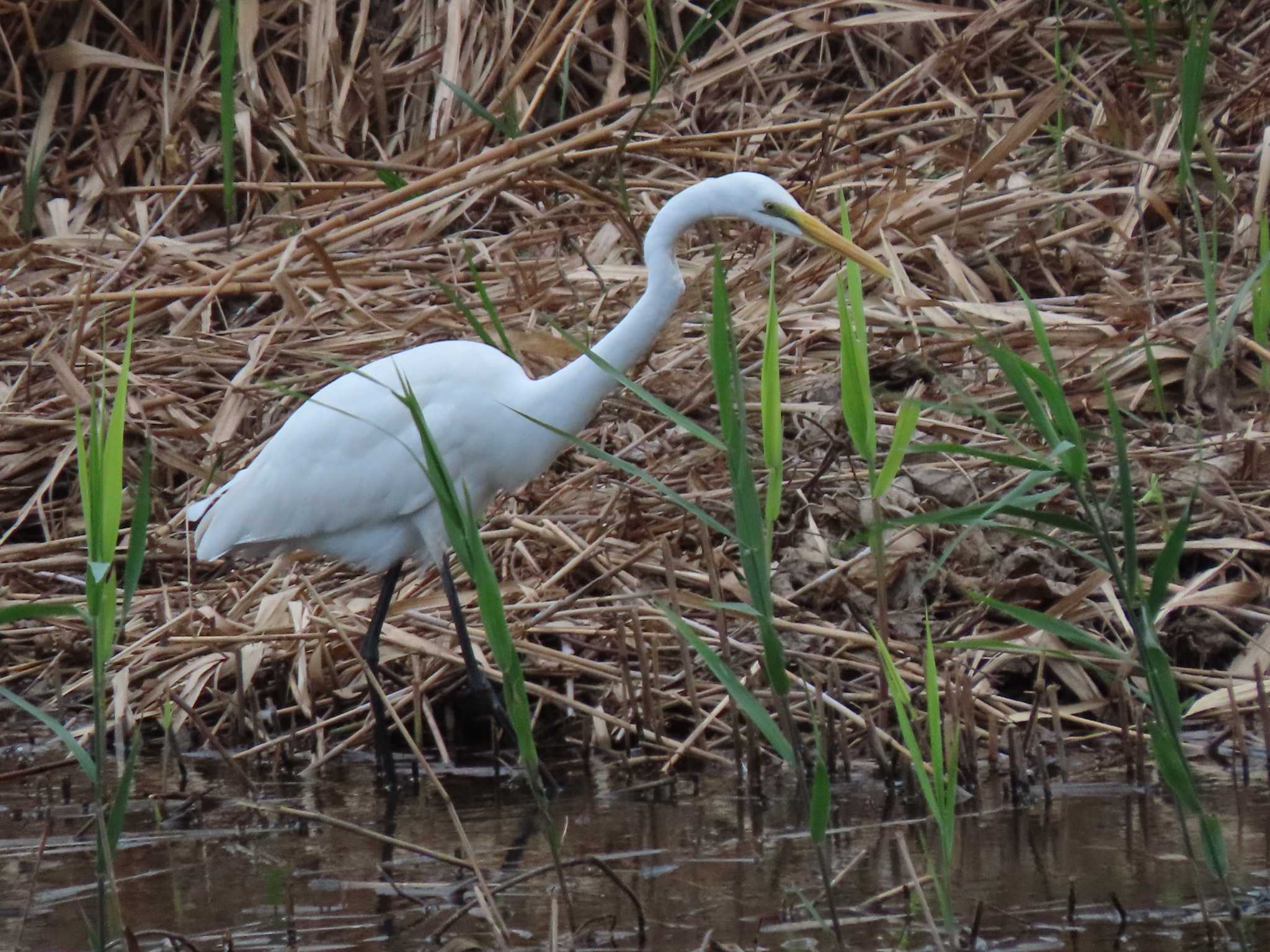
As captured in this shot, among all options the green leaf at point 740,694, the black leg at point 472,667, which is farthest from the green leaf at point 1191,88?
the green leaf at point 740,694

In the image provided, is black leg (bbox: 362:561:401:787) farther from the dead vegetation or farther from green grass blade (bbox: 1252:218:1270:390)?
green grass blade (bbox: 1252:218:1270:390)

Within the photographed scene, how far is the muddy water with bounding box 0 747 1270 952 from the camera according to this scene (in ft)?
8.70

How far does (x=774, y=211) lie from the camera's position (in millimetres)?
3654

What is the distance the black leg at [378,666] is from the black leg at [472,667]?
0.18 meters

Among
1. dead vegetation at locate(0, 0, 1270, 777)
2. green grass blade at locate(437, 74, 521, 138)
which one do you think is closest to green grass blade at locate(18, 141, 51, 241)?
dead vegetation at locate(0, 0, 1270, 777)

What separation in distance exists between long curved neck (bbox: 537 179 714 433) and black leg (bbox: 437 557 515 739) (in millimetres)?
458

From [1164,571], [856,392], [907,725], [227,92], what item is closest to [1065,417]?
[1164,571]

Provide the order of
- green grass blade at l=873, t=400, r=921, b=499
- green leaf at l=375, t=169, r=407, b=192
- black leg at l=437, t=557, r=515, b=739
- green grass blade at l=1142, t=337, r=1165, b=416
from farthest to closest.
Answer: green leaf at l=375, t=169, r=407, b=192 → black leg at l=437, t=557, r=515, b=739 → green grass blade at l=1142, t=337, r=1165, b=416 → green grass blade at l=873, t=400, r=921, b=499

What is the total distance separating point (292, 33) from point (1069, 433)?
518 cm

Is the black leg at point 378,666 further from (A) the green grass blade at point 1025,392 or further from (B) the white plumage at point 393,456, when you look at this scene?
(A) the green grass blade at point 1025,392

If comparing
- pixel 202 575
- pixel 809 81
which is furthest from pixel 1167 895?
pixel 809 81

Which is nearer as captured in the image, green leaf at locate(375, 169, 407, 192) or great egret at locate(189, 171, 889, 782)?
great egret at locate(189, 171, 889, 782)

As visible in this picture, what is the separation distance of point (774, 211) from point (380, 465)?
4.00 feet

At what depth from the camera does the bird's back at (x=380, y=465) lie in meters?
4.14
